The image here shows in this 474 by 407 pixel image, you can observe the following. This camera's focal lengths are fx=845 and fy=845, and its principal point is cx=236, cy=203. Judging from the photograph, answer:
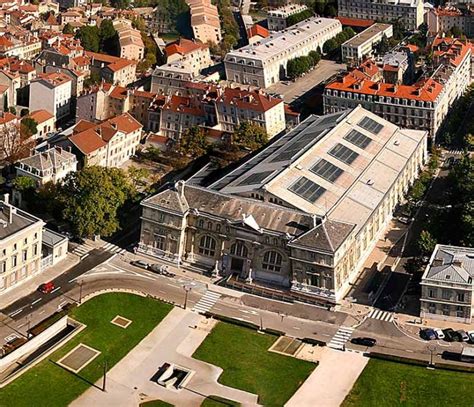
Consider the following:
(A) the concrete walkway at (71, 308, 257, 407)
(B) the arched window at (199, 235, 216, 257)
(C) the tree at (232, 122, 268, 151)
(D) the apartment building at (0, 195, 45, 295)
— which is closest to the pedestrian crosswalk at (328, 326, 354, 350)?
(A) the concrete walkway at (71, 308, 257, 407)

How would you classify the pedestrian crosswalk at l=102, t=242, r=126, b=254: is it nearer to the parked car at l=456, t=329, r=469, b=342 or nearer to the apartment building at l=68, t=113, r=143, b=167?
the apartment building at l=68, t=113, r=143, b=167

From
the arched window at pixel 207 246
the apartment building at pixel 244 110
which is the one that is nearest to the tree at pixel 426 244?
the arched window at pixel 207 246

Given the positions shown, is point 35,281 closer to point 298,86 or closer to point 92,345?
point 92,345

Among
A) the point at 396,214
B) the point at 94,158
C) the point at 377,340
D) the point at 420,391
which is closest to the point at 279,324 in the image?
the point at 377,340

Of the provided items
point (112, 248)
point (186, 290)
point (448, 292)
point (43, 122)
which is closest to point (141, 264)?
point (112, 248)

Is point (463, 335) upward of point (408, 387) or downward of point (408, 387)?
upward

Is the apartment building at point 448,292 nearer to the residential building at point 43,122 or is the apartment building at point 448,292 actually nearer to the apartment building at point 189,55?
the residential building at point 43,122
